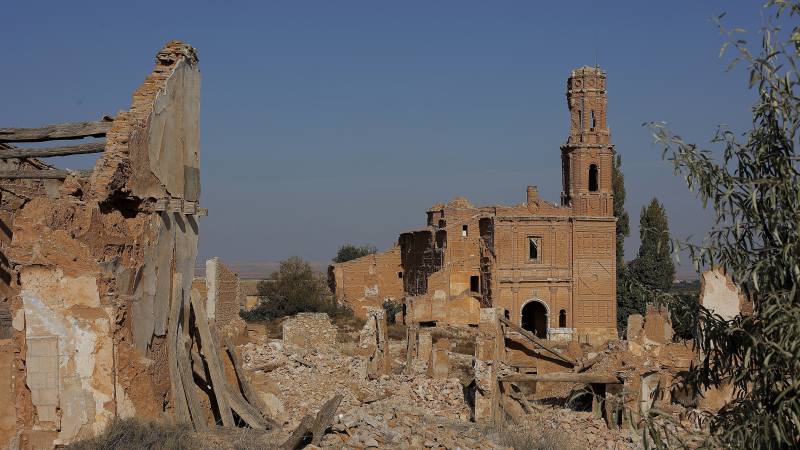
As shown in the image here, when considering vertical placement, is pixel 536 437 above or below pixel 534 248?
below

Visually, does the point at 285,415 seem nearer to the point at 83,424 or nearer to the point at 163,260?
the point at 163,260

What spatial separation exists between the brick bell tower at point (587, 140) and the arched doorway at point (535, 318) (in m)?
5.89

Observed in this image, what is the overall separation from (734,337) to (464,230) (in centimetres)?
3201

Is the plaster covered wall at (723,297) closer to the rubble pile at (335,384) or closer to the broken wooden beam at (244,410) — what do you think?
the rubble pile at (335,384)

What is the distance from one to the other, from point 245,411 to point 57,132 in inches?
189

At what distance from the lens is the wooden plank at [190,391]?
357 inches

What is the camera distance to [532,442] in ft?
32.4

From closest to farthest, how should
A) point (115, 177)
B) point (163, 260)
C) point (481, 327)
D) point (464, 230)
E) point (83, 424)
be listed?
1. point (83, 424)
2. point (115, 177)
3. point (163, 260)
4. point (481, 327)
5. point (464, 230)

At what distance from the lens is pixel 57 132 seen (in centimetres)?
923

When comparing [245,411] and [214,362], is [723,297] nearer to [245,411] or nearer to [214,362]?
[245,411]

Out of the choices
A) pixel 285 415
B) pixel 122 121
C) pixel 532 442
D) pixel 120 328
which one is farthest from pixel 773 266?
pixel 285 415

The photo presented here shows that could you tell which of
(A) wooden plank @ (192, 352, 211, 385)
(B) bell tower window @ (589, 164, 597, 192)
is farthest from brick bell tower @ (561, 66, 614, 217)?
(A) wooden plank @ (192, 352, 211, 385)

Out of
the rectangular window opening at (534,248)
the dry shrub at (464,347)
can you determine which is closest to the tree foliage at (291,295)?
the dry shrub at (464,347)

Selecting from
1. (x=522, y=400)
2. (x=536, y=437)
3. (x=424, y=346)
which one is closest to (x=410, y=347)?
(x=424, y=346)
